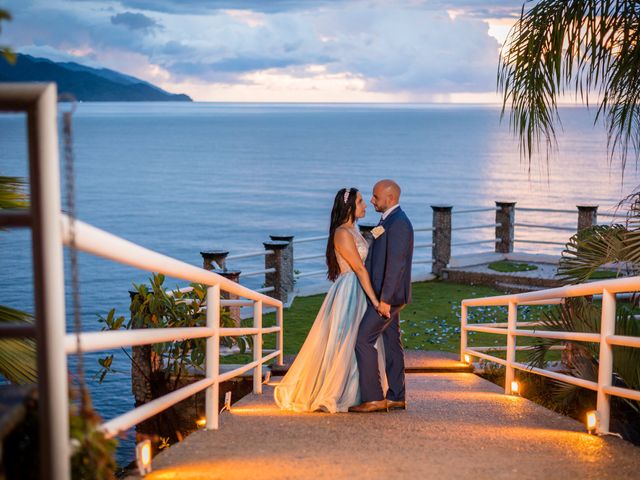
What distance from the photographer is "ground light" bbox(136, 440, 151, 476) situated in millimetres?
3562

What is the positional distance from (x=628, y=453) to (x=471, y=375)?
4466 mm

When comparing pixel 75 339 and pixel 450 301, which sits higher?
pixel 75 339

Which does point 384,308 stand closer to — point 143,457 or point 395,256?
point 395,256

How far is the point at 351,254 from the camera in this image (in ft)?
22.5

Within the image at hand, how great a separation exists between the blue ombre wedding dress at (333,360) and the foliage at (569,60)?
1.65 meters

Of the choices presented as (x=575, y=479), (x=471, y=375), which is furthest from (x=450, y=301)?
(x=575, y=479)

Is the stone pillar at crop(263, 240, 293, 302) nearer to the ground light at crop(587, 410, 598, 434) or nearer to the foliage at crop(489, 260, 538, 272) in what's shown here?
the foliage at crop(489, 260, 538, 272)

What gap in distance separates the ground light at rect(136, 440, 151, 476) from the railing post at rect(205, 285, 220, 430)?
40.5 inches

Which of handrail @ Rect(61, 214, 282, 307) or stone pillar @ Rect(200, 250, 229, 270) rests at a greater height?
handrail @ Rect(61, 214, 282, 307)

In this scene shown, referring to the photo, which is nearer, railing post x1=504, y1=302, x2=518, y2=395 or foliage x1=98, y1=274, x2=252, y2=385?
railing post x1=504, y1=302, x2=518, y2=395

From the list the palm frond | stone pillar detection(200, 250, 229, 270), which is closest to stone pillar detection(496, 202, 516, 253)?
stone pillar detection(200, 250, 229, 270)

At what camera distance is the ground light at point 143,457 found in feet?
11.7

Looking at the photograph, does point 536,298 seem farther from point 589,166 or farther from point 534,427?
point 589,166

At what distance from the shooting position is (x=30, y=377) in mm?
4156
